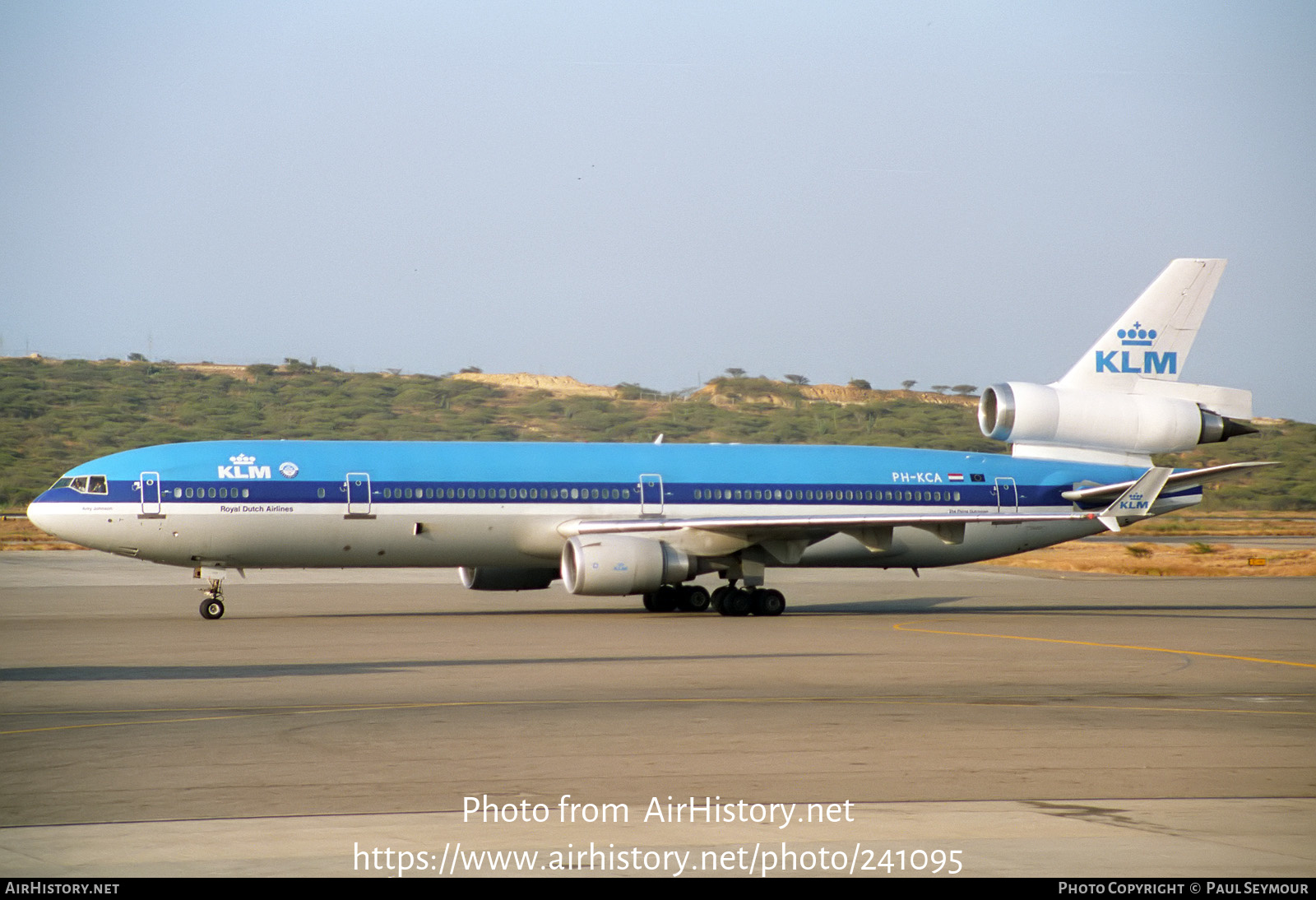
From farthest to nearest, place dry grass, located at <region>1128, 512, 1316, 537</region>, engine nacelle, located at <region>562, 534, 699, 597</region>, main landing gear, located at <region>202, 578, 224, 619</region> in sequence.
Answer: dry grass, located at <region>1128, 512, 1316, 537</region>, engine nacelle, located at <region>562, 534, 699, 597</region>, main landing gear, located at <region>202, 578, 224, 619</region>

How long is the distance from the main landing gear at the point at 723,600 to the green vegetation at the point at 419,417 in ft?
247

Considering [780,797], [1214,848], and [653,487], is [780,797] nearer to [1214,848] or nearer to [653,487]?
[1214,848]

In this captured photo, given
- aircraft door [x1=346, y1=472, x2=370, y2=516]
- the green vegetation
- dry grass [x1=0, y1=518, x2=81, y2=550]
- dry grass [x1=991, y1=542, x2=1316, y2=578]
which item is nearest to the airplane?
aircraft door [x1=346, y1=472, x2=370, y2=516]

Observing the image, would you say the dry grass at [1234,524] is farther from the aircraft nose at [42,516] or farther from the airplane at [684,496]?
the aircraft nose at [42,516]

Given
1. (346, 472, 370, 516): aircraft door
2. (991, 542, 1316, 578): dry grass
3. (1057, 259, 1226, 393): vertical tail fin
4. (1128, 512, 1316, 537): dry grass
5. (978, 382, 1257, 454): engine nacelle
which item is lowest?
(1128, 512, 1316, 537): dry grass

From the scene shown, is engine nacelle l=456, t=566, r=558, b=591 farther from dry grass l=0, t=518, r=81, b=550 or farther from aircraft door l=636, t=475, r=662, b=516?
dry grass l=0, t=518, r=81, b=550

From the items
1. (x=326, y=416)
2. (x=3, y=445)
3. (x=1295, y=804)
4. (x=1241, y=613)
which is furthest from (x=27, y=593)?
(x=326, y=416)

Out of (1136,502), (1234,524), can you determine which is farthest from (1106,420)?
(1234,524)

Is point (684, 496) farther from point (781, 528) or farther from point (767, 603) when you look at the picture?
point (767, 603)

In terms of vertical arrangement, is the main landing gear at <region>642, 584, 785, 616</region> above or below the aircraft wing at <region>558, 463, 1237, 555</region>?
below

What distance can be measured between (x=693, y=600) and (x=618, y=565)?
4.06 m

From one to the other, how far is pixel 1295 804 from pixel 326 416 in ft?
380

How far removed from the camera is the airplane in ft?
87.0

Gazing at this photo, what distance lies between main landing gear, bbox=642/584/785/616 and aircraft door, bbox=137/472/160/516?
1002 centimetres
